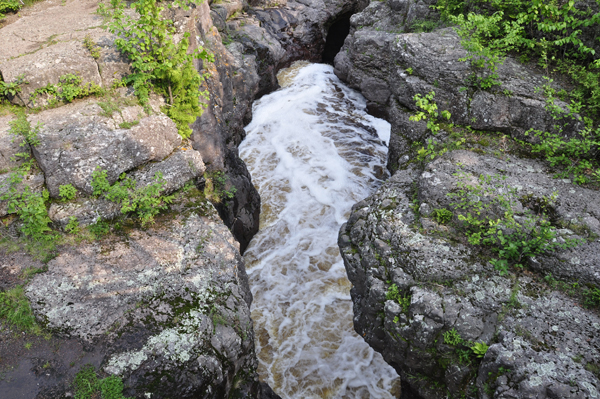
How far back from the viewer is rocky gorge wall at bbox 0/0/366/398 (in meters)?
4.88

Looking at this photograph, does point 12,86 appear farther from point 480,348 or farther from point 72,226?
point 480,348

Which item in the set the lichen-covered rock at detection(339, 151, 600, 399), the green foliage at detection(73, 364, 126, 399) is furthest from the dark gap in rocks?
the green foliage at detection(73, 364, 126, 399)

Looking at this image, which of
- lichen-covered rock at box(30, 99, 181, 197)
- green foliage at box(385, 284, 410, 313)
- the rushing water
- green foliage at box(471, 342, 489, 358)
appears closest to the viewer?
green foliage at box(471, 342, 489, 358)

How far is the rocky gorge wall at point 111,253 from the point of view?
488cm

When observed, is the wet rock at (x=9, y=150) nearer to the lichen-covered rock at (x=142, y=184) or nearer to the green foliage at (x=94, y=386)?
the lichen-covered rock at (x=142, y=184)

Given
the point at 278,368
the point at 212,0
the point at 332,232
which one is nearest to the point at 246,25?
the point at 212,0

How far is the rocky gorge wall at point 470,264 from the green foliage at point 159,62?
441 centimetres

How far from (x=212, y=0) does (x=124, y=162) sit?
46.6ft

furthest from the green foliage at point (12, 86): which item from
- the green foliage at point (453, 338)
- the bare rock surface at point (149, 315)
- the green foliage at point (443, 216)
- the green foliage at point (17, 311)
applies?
the green foliage at point (453, 338)

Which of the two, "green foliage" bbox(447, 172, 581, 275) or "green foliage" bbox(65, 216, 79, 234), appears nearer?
"green foliage" bbox(447, 172, 581, 275)

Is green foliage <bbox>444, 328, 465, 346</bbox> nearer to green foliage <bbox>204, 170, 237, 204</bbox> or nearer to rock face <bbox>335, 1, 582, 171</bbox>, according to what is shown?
rock face <bbox>335, 1, 582, 171</bbox>

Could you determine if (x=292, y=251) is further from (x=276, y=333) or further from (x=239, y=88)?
(x=239, y=88)

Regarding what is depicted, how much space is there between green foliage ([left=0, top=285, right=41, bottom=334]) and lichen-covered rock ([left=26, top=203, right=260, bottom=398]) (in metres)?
0.09

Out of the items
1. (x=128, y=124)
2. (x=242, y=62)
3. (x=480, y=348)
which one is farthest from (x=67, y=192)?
(x=242, y=62)
